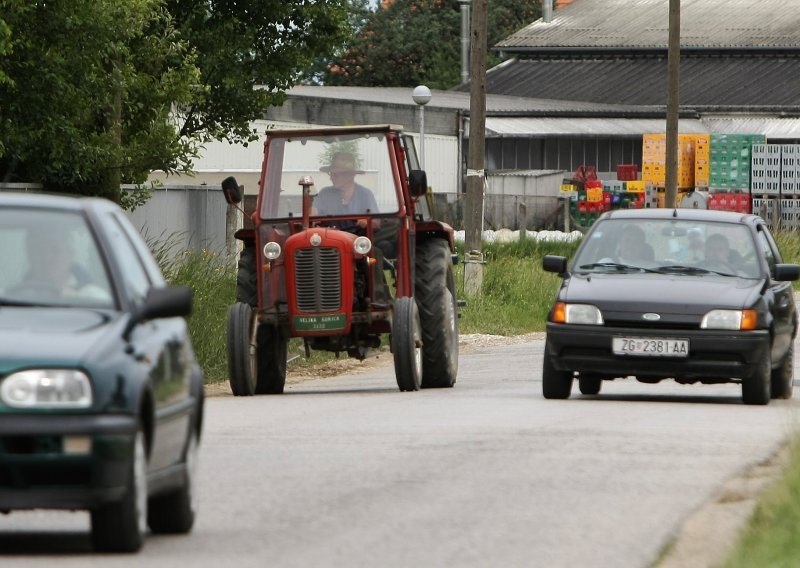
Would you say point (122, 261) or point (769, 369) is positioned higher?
point (122, 261)

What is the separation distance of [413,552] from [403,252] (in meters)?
9.96

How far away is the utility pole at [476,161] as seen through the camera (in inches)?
1237

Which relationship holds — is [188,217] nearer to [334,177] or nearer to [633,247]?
[334,177]

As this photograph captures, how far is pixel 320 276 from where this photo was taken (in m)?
17.2

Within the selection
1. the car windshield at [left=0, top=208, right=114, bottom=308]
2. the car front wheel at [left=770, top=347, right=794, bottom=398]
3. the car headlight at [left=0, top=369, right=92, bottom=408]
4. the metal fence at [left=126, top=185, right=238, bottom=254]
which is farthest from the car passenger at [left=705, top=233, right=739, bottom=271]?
the metal fence at [left=126, top=185, right=238, bottom=254]

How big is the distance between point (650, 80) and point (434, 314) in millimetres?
60901

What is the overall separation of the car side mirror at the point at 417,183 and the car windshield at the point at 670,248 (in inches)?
58.8

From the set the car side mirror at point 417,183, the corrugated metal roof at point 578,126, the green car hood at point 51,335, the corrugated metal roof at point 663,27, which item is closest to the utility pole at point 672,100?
the car side mirror at point 417,183

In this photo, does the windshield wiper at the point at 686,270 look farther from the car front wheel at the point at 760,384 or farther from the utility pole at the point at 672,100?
the utility pole at the point at 672,100

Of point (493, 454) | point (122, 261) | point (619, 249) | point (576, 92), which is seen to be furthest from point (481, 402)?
point (576, 92)

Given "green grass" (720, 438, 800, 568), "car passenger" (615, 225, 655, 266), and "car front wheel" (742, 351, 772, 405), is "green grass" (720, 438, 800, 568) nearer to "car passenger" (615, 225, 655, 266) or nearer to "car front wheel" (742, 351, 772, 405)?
"car front wheel" (742, 351, 772, 405)

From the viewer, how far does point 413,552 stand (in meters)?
→ 8.03

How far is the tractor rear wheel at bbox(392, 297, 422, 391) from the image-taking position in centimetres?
1722

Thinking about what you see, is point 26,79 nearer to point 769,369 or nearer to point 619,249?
point 619,249
